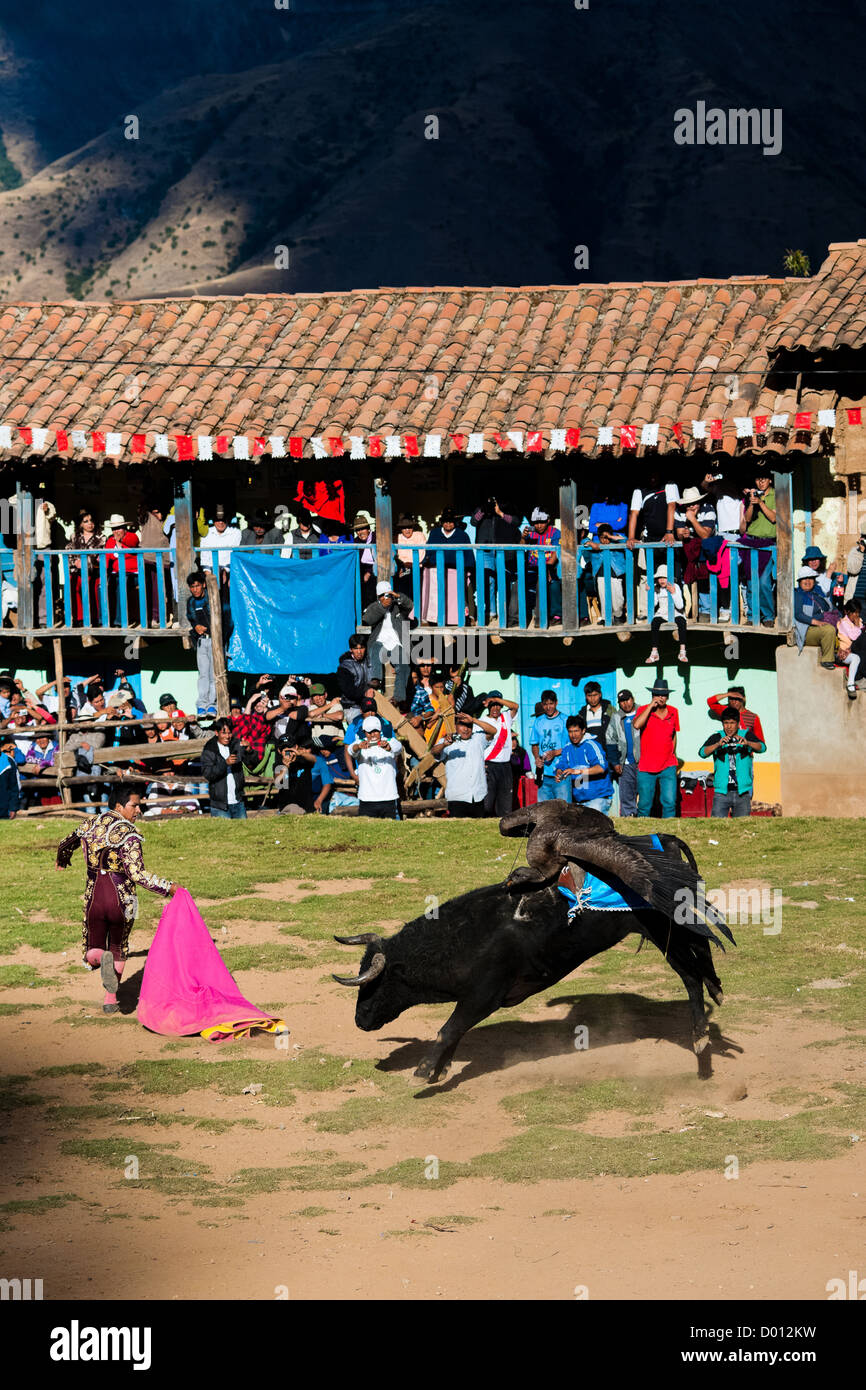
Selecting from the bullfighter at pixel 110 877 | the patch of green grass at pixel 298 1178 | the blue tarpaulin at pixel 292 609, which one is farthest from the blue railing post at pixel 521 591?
the patch of green grass at pixel 298 1178

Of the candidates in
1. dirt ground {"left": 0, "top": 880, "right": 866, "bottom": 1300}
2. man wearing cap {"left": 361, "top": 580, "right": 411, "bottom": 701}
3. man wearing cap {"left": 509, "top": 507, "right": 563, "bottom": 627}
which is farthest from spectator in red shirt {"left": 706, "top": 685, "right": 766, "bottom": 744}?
dirt ground {"left": 0, "top": 880, "right": 866, "bottom": 1300}

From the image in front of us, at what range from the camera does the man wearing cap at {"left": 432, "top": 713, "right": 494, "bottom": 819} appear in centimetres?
2044

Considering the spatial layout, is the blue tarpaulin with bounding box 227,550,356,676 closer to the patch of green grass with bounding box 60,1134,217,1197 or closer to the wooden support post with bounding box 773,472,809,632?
the wooden support post with bounding box 773,472,809,632

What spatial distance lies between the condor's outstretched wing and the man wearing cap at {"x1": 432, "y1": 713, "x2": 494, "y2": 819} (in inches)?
353

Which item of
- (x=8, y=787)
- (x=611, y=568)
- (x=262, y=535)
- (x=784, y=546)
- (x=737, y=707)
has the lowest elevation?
(x=8, y=787)

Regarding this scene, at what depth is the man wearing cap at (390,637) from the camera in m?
22.4

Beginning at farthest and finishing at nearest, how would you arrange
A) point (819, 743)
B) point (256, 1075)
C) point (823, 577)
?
point (823, 577)
point (819, 743)
point (256, 1075)

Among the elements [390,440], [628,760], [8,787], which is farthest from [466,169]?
[628,760]

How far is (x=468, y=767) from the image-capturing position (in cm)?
2047

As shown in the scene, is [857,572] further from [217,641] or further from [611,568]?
[217,641]

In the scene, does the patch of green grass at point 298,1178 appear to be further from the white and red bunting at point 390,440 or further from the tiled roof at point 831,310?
the tiled roof at point 831,310

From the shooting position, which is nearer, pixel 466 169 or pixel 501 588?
pixel 501 588

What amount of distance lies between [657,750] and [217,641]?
6.23 meters

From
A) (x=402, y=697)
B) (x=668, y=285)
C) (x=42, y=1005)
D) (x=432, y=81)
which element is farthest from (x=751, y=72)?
(x=42, y=1005)
